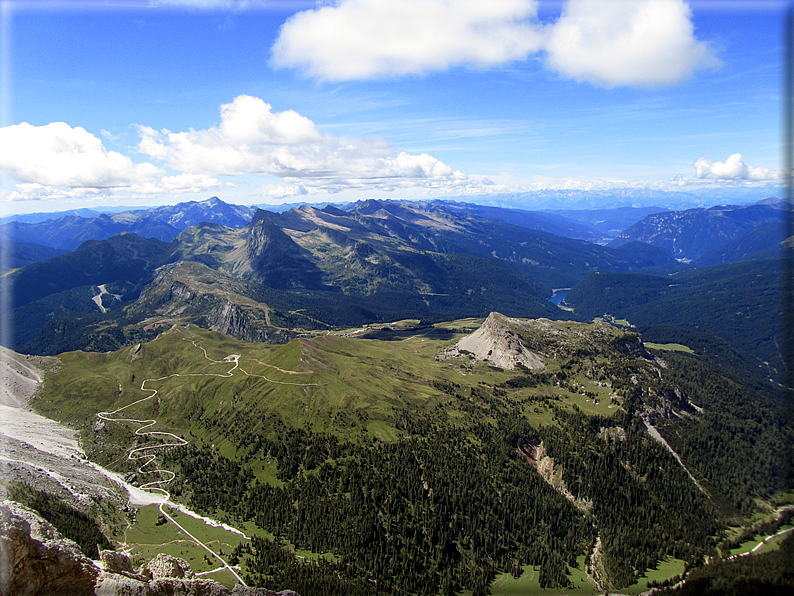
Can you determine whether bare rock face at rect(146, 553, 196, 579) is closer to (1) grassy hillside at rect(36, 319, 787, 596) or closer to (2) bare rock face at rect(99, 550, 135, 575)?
(2) bare rock face at rect(99, 550, 135, 575)

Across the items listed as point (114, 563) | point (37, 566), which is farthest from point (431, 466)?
point (37, 566)

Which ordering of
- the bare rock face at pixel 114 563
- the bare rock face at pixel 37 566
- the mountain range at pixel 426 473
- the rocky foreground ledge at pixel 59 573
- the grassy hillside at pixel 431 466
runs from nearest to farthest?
the bare rock face at pixel 37 566 < the rocky foreground ledge at pixel 59 573 < the bare rock face at pixel 114 563 < the mountain range at pixel 426 473 < the grassy hillside at pixel 431 466

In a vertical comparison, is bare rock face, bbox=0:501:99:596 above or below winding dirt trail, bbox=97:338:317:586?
above

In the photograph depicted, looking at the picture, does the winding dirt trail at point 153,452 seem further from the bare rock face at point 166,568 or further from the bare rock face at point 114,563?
the bare rock face at point 114,563

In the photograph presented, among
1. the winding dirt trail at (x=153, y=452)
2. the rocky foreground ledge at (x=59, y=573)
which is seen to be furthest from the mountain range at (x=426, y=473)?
the rocky foreground ledge at (x=59, y=573)

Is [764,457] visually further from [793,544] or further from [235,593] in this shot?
[235,593]

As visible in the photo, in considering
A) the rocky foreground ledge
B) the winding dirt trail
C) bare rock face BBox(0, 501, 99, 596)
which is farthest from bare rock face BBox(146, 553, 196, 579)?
the winding dirt trail

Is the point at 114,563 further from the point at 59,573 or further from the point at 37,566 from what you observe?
the point at 37,566
